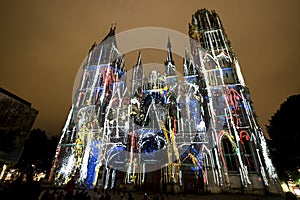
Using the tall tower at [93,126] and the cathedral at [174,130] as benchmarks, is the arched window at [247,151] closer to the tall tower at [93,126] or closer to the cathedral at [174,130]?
the cathedral at [174,130]

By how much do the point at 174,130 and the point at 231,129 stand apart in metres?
7.57

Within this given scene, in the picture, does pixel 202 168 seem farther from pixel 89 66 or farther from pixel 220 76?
pixel 89 66

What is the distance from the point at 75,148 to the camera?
84.0 ft

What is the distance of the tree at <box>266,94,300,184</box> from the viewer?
1647 centimetres

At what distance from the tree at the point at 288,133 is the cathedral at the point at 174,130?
1524 millimetres

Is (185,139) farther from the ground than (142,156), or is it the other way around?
(185,139)

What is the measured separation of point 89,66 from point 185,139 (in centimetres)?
2504

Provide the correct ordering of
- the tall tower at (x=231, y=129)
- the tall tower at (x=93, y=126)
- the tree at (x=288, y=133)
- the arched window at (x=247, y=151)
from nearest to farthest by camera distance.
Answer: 1. the tree at (x=288, y=133)
2. the tall tower at (x=231, y=129)
3. the arched window at (x=247, y=151)
4. the tall tower at (x=93, y=126)

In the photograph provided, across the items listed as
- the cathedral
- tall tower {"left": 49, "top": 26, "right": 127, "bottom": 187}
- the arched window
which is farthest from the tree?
tall tower {"left": 49, "top": 26, "right": 127, "bottom": 187}


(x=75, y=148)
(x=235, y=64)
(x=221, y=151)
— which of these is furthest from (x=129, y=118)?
(x=235, y=64)

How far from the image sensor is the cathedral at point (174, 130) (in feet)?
62.3

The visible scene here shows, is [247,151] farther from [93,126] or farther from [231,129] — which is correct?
[93,126]

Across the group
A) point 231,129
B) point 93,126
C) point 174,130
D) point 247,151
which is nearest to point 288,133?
point 247,151

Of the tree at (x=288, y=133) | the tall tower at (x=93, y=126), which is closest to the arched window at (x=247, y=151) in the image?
the tree at (x=288, y=133)
